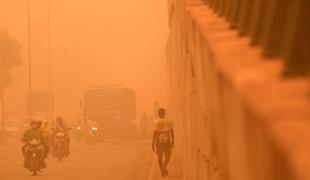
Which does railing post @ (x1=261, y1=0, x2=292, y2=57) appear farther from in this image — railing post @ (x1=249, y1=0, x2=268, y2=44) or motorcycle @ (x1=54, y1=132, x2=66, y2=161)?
motorcycle @ (x1=54, y1=132, x2=66, y2=161)

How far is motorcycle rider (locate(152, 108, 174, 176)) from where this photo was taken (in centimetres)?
2475

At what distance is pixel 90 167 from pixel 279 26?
86.7ft

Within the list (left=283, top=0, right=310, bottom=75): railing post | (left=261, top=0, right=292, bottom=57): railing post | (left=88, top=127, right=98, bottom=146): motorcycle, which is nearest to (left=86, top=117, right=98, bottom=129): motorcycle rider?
(left=88, top=127, right=98, bottom=146): motorcycle

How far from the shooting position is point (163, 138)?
2528 cm

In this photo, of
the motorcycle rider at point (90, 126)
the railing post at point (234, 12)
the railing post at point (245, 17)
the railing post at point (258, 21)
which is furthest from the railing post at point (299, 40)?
the motorcycle rider at point (90, 126)

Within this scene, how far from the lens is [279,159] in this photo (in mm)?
3277

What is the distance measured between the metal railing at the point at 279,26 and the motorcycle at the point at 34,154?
23.0 meters

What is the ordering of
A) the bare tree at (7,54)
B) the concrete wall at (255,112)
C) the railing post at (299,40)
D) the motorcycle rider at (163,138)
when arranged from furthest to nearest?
the bare tree at (7,54), the motorcycle rider at (163,138), the railing post at (299,40), the concrete wall at (255,112)

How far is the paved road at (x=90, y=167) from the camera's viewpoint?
26.9 meters

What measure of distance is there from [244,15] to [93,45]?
117779 mm

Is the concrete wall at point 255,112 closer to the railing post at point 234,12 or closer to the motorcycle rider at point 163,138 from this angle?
the railing post at point 234,12

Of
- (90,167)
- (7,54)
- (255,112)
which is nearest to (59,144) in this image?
(90,167)

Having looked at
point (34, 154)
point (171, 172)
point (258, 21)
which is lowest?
point (171, 172)

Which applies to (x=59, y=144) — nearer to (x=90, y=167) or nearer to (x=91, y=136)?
(x=90, y=167)
